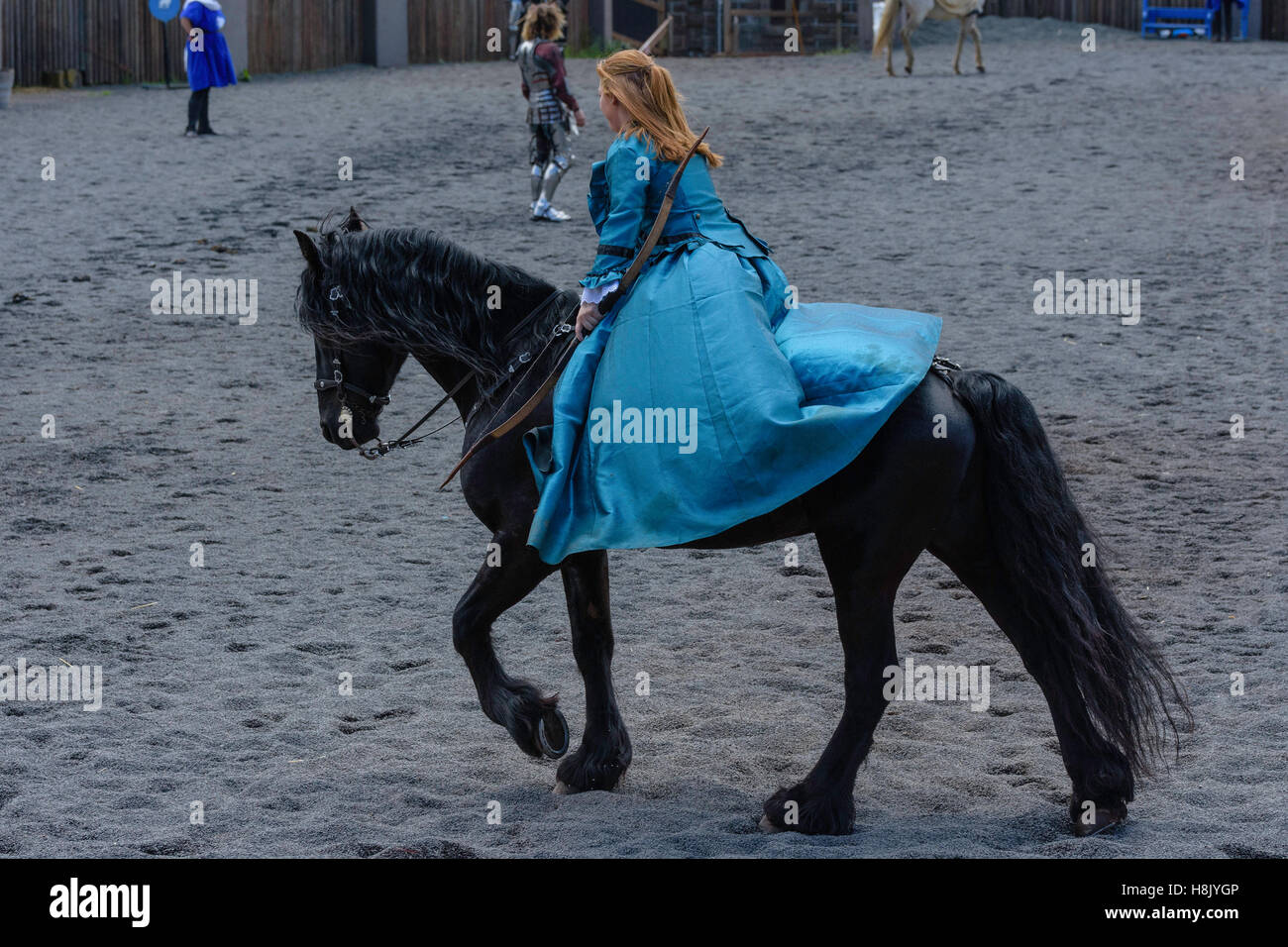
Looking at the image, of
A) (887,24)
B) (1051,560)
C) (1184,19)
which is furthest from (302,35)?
(1051,560)

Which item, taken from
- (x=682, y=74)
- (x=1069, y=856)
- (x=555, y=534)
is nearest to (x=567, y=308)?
(x=555, y=534)

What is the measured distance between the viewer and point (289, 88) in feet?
72.3

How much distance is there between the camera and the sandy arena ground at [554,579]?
4617 mm

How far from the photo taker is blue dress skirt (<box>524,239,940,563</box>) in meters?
4.08

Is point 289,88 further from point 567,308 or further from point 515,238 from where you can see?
point 567,308

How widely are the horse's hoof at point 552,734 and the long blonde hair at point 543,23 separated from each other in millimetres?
9005

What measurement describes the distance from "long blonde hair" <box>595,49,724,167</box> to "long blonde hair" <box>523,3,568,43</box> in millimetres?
8397

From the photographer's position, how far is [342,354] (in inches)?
185

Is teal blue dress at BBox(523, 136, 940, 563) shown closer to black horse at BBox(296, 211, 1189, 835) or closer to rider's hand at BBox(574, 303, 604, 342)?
rider's hand at BBox(574, 303, 604, 342)

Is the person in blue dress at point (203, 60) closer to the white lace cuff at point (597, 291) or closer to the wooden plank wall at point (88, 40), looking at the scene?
the wooden plank wall at point (88, 40)

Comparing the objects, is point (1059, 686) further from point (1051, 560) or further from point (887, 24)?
point (887, 24)

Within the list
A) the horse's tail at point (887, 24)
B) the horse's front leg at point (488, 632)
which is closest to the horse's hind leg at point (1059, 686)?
the horse's front leg at point (488, 632)

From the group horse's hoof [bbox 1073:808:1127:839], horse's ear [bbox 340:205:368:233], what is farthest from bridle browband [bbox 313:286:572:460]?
horse's hoof [bbox 1073:808:1127:839]

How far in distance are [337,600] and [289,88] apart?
17102 mm
